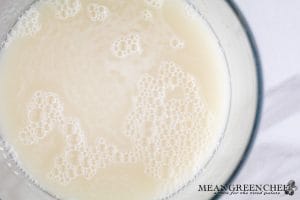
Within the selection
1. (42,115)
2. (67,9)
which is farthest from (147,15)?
(42,115)

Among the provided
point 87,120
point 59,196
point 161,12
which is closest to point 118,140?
point 87,120

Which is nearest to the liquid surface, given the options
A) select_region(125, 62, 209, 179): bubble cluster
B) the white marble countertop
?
select_region(125, 62, 209, 179): bubble cluster

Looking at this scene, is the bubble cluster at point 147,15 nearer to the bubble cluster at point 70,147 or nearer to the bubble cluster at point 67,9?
the bubble cluster at point 67,9

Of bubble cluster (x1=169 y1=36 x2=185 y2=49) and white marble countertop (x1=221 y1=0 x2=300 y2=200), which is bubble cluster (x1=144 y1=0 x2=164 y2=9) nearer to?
bubble cluster (x1=169 y1=36 x2=185 y2=49)

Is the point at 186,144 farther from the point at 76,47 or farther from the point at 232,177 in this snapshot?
the point at 76,47

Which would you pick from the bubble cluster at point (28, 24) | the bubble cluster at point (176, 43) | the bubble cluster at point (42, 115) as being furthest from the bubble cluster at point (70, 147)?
the bubble cluster at point (176, 43)

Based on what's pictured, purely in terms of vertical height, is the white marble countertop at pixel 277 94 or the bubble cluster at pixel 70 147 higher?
the white marble countertop at pixel 277 94
